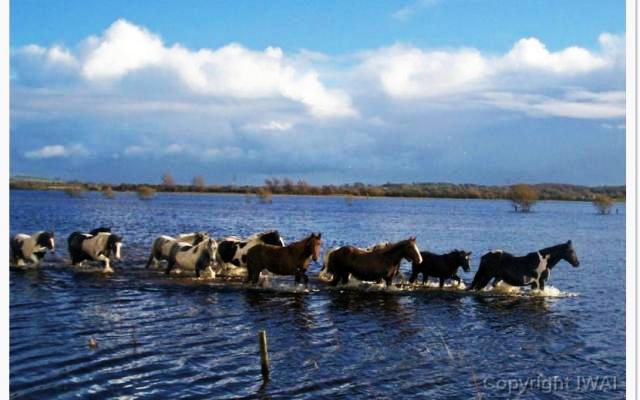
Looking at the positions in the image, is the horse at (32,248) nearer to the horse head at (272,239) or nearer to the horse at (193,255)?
the horse at (193,255)

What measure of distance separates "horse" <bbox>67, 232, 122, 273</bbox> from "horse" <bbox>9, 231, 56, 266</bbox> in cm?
67

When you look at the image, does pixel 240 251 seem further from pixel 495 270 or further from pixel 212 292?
pixel 495 270

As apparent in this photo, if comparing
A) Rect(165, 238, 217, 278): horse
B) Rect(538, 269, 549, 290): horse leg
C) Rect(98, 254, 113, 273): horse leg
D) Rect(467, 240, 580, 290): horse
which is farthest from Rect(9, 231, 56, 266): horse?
Rect(538, 269, 549, 290): horse leg

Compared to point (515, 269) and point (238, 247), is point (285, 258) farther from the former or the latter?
point (515, 269)

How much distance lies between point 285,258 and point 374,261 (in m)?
2.27

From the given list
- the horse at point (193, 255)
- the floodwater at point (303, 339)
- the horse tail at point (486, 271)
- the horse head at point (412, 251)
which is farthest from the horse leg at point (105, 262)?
the horse tail at point (486, 271)

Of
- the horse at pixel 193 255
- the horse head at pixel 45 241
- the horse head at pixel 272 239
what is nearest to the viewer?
the horse at pixel 193 255

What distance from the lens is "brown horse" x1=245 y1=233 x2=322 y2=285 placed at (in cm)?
1630

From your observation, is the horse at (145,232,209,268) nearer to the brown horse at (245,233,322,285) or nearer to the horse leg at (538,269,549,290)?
the brown horse at (245,233,322,285)

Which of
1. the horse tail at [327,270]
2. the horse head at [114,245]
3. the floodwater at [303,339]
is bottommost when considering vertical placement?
the floodwater at [303,339]

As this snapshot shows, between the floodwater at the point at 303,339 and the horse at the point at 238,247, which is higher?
the horse at the point at 238,247

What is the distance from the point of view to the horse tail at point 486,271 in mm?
16734

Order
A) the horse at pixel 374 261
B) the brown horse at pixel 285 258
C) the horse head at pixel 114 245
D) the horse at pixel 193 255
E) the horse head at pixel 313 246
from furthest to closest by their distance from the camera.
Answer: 1. the horse head at pixel 114 245
2. the horse at pixel 193 255
3. the horse at pixel 374 261
4. the brown horse at pixel 285 258
5. the horse head at pixel 313 246

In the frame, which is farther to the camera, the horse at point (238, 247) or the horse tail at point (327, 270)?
the horse at point (238, 247)
